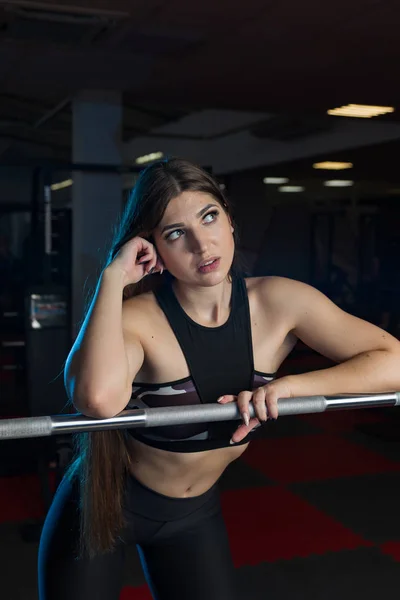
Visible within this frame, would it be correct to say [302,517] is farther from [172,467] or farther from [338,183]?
[338,183]

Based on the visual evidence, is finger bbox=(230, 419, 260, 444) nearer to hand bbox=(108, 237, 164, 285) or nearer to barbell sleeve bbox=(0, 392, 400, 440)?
barbell sleeve bbox=(0, 392, 400, 440)

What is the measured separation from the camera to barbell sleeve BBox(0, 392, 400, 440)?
97 centimetres

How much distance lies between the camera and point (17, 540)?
9.07 feet

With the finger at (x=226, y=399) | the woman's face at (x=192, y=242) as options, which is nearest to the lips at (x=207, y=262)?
the woman's face at (x=192, y=242)

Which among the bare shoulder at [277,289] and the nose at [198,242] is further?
the bare shoulder at [277,289]

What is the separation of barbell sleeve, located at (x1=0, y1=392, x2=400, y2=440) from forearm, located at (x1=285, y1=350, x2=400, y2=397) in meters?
0.08

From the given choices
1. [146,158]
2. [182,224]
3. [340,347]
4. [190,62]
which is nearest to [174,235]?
[182,224]

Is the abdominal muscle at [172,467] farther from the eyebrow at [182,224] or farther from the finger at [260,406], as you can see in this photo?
the eyebrow at [182,224]

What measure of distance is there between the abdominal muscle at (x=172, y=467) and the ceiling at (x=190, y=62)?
276 centimetres

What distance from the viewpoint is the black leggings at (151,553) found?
1.26 meters

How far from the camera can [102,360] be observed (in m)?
1.07

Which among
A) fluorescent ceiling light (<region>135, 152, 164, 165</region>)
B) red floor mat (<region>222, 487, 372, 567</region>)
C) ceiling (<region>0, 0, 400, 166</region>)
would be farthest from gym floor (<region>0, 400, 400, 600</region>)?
fluorescent ceiling light (<region>135, 152, 164, 165</region>)

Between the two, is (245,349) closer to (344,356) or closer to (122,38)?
(344,356)

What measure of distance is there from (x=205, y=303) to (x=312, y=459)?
107 inches
